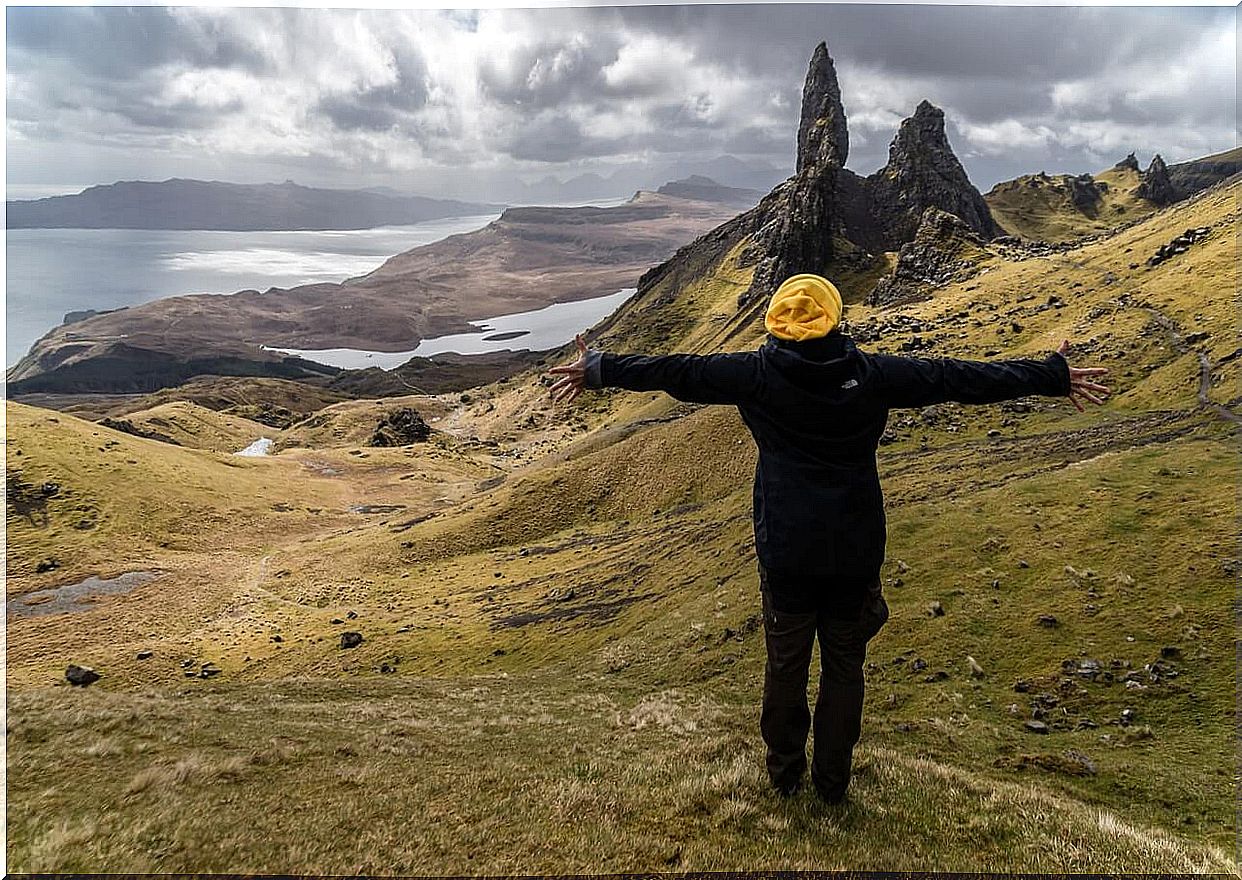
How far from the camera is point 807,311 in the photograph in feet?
23.6

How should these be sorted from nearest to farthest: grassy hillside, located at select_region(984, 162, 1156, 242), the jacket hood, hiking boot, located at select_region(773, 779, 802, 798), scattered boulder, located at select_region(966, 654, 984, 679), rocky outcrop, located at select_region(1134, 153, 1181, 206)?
1. the jacket hood
2. hiking boot, located at select_region(773, 779, 802, 798)
3. scattered boulder, located at select_region(966, 654, 984, 679)
4. grassy hillside, located at select_region(984, 162, 1156, 242)
5. rocky outcrop, located at select_region(1134, 153, 1181, 206)

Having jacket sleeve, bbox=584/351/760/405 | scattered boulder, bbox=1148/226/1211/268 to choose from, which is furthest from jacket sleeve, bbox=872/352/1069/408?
scattered boulder, bbox=1148/226/1211/268

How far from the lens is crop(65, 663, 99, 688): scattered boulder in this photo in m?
31.3

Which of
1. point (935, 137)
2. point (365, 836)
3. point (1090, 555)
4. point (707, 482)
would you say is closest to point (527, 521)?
point (707, 482)

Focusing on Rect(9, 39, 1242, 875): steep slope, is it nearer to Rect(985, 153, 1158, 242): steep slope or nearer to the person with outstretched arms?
the person with outstretched arms

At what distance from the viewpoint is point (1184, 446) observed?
2689 cm

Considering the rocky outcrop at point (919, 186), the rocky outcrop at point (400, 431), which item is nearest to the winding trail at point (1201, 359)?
the rocky outcrop at point (919, 186)

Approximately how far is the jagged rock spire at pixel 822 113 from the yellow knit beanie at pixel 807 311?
7550 inches

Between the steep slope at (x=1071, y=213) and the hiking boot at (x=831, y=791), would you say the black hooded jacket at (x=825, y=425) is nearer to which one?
the hiking boot at (x=831, y=791)

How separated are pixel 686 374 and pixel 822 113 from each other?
21416 cm

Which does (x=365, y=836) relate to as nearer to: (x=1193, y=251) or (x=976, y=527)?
(x=976, y=527)

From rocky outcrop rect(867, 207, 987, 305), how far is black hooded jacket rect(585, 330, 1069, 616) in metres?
108

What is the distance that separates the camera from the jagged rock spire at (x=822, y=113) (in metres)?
183

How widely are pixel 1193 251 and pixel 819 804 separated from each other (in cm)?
8755
